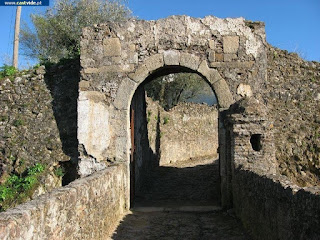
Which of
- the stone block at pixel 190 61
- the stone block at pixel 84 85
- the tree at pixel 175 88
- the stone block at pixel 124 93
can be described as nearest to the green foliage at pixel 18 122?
the stone block at pixel 84 85

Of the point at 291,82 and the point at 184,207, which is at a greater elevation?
the point at 291,82

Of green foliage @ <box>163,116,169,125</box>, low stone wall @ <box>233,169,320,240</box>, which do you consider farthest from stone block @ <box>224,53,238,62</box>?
green foliage @ <box>163,116,169,125</box>

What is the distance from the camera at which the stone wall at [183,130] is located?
50.1ft

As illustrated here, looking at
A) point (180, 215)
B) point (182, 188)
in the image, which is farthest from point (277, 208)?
point (182, 188)

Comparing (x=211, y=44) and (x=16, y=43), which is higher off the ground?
(x=16, y=43)

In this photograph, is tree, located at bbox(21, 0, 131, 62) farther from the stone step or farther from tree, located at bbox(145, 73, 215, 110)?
the stone step

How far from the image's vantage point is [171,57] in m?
7.62

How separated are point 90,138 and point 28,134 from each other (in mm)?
1699

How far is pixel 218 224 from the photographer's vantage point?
6.23 meters

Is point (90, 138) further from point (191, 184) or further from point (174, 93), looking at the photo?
point (174, 93)

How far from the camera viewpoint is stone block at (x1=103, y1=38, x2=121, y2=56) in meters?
7.75

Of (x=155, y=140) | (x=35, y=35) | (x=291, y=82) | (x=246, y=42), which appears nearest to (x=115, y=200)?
(x=246, y=42)

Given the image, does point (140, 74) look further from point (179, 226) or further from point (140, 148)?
point (140, 148)

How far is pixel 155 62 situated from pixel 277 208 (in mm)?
4731
